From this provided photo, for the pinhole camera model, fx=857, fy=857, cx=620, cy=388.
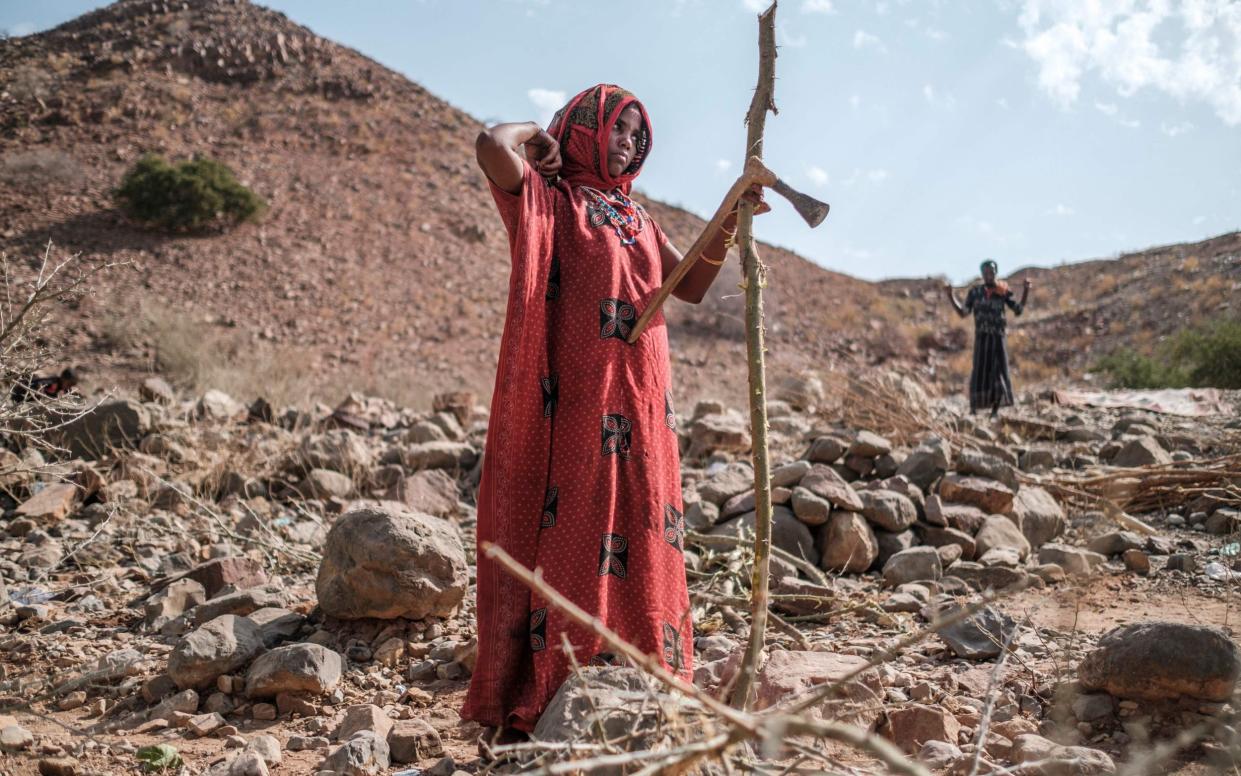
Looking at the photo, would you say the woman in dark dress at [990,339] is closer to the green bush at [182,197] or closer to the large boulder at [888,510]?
the large boulder at [888,510]

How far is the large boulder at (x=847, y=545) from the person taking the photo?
3.93 metres

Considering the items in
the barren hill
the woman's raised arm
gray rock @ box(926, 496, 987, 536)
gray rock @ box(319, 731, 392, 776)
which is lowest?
gray rock @ box(319, 731, 392, 776)

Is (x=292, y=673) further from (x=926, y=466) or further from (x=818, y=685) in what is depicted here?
(x=926, y=466)

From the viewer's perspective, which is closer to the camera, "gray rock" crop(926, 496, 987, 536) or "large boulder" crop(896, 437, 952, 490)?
"gray rock" crop(926, 496, 987, 536)

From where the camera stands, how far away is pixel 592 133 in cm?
250

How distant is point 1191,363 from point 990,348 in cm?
515

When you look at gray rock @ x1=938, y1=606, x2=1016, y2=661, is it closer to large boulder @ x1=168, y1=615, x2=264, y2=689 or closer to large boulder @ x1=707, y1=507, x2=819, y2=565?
large boulder @ x1=707, y1=507, x2=819, y2=565

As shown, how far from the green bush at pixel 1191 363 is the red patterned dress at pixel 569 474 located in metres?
10.9

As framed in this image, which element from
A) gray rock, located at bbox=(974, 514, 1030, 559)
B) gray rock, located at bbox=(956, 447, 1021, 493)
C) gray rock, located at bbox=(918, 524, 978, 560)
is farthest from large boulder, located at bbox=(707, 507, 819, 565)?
gray rock, located at bbox=(956, 447, 1021, 493)

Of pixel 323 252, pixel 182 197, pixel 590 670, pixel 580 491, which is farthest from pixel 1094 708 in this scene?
pixel 182 197

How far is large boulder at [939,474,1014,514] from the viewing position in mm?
4363

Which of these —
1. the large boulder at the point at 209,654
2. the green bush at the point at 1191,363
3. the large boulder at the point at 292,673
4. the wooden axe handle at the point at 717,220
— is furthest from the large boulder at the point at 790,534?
the green bush at the point at 1191,363

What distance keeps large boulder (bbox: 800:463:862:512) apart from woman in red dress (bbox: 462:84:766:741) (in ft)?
5.87

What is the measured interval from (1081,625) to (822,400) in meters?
4.65
